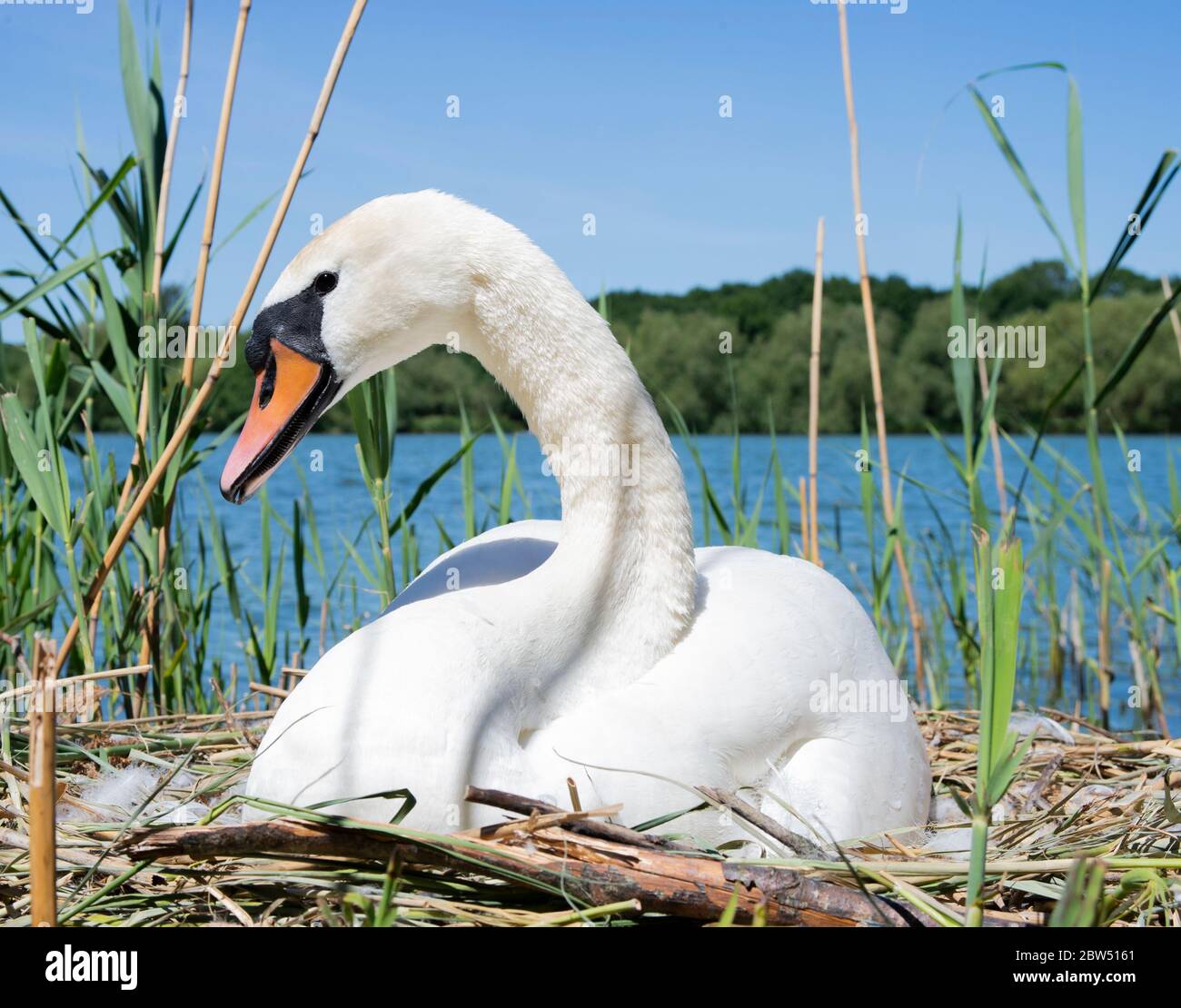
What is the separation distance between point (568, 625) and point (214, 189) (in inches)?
62.6

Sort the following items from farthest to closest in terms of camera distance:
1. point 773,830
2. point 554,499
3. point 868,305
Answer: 1. point 554,499
2. point 868,305
3. point 773,830

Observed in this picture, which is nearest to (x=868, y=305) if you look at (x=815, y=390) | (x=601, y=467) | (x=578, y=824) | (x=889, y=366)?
(x=815, y=390)

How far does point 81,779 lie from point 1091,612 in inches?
261

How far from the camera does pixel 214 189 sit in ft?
9.83

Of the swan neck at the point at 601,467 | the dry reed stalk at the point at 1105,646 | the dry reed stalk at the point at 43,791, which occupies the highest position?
the swan neck at the point at 601,467

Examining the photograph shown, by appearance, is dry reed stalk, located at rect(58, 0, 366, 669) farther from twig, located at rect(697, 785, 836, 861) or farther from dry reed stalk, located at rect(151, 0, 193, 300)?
twig, located at rect(697, 785, 836, 861)

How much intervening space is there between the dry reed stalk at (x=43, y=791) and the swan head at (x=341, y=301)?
116 centimetres

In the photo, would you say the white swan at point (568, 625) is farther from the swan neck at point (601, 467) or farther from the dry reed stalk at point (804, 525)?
the dry reed stalk at point (804, 525)

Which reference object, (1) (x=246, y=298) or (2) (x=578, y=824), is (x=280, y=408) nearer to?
(1) (x=246, y=298)

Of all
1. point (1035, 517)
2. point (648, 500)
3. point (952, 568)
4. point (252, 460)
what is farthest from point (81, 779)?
point (1035, 517)

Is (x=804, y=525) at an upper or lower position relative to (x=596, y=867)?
upper

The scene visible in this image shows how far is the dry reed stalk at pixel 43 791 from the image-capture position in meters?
1.29

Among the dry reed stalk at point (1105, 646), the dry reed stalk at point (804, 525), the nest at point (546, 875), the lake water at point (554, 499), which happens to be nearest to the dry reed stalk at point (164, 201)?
the lake water at point (554, 499)
